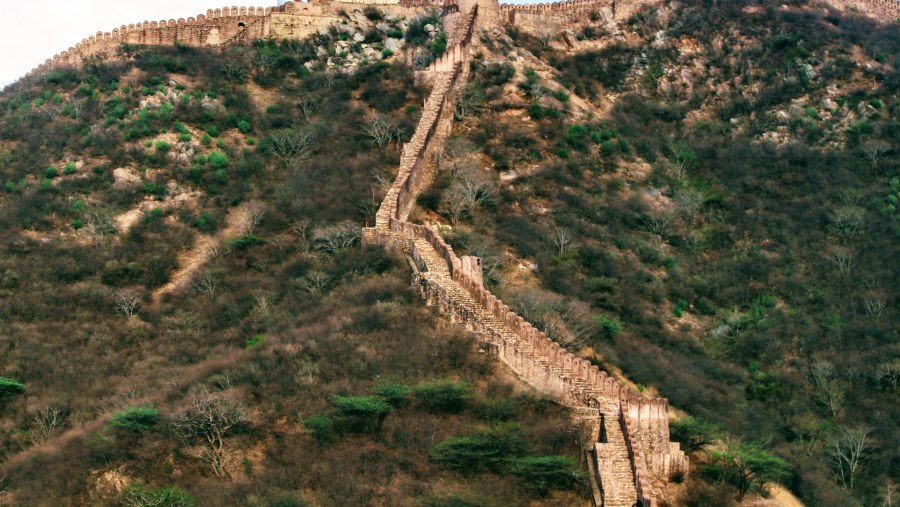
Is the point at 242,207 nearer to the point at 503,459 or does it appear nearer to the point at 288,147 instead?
the point at 288,147

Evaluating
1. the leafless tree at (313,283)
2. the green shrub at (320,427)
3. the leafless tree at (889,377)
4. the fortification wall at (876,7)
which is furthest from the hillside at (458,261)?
the fortification wall at (876,7)

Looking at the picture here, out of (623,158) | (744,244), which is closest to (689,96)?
(623,158)

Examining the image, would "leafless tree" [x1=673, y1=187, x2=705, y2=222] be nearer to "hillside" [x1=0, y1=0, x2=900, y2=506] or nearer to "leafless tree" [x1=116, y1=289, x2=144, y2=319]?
"hillside" [x1=0, y1=0, x2=900, y2=506]

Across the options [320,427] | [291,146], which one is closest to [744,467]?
[320,427]

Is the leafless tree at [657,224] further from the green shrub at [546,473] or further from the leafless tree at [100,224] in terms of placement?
the green shrub at [546,473]

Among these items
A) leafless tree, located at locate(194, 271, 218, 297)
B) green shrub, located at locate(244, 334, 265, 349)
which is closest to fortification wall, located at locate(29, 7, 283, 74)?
leafless tree, located at locate(194, 271, 218, 297)
